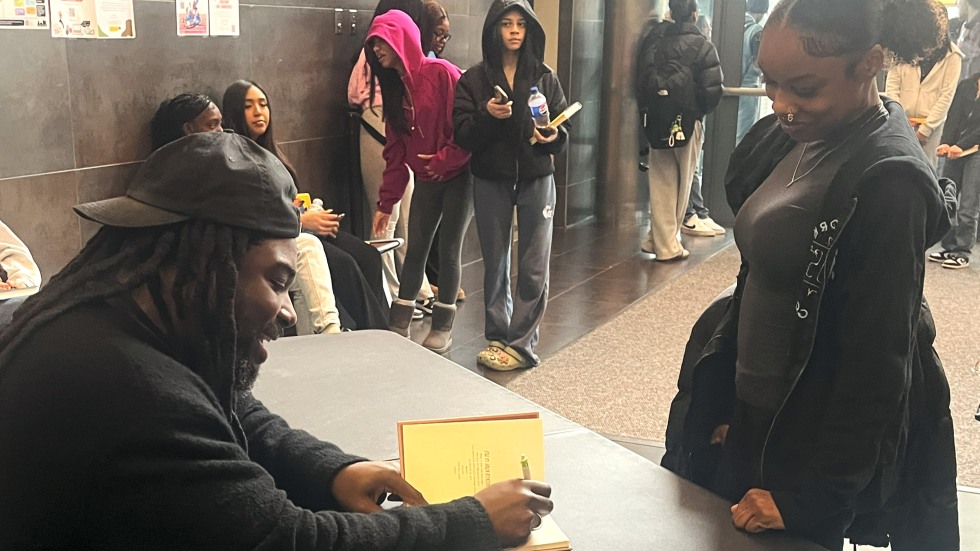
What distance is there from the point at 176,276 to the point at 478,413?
941 mm

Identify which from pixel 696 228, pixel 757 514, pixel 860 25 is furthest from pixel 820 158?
pixel 696 228

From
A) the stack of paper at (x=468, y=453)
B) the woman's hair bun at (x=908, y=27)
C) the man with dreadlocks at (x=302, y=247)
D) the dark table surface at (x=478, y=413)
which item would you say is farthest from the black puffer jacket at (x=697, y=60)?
the stack of paper at (x=468, y=453)

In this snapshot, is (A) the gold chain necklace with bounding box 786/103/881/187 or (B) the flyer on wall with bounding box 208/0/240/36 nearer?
(A) the gold chain necklace with bounding box 786/103/881/187

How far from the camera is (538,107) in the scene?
4.36m

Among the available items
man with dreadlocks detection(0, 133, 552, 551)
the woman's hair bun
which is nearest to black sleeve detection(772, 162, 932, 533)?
the woman's hair bun

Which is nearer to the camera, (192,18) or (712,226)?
(192,18)

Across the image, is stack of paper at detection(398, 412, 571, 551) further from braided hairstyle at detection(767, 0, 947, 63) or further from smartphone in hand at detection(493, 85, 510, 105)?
smartphone in hand at detection(493, 85, 510, 105)

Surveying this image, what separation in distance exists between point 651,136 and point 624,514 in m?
5.34

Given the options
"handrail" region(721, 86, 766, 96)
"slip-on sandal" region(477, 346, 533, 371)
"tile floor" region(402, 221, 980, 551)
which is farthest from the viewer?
"handrail" region(721, 86, 766, 96)

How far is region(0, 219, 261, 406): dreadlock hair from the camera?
3.76 ft

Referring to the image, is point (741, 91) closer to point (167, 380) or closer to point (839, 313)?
point (839, 313)

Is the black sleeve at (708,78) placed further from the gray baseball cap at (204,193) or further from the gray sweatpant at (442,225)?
the gray baseball cap at (204,193)

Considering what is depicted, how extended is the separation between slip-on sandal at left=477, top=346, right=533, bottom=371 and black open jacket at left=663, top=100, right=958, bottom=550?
2.86m

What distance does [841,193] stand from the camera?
1534 millimetres
